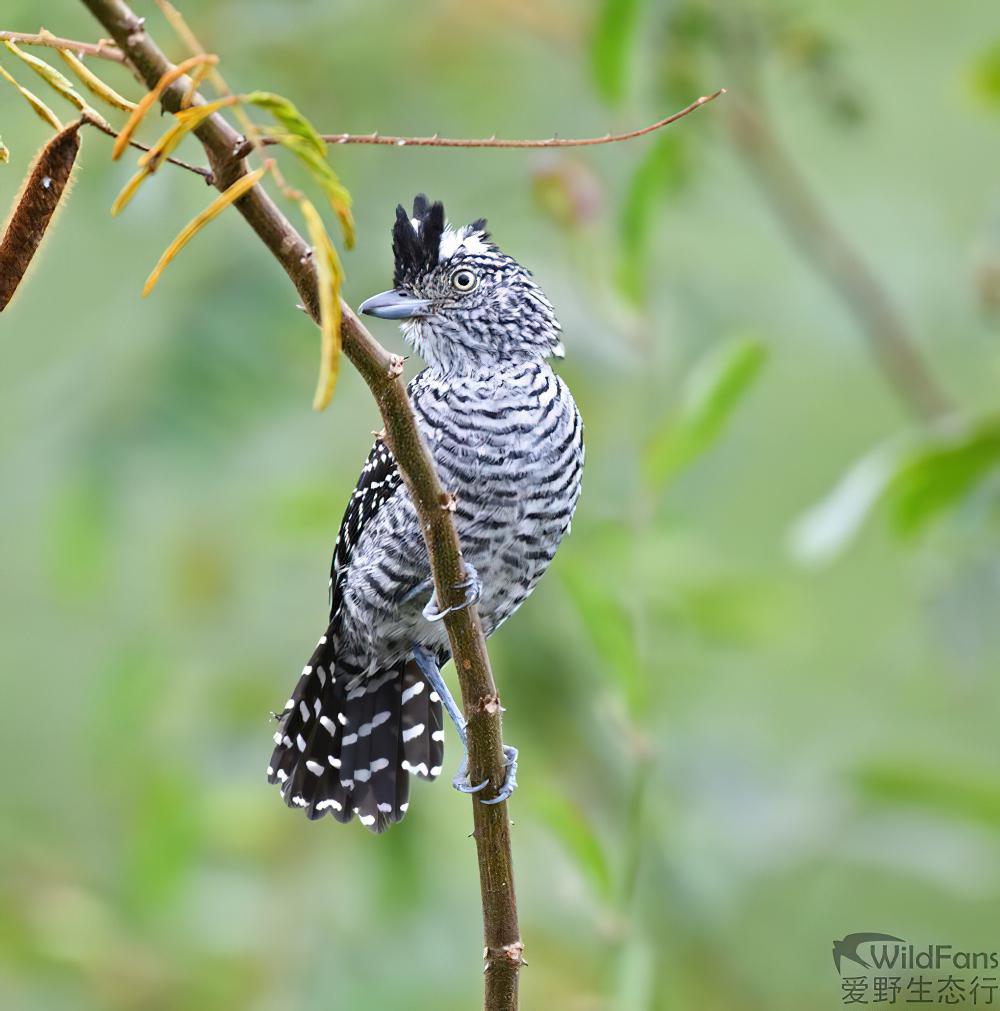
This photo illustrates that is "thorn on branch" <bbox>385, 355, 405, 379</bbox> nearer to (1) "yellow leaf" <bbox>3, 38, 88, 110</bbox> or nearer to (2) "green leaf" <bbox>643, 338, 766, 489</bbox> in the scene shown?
(1) "yellow leaf" <bbox>3, 38, 88, 110</bbox>

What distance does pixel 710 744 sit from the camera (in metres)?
4.17

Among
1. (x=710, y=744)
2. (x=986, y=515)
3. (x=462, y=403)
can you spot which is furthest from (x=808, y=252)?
(x=462, y=403)

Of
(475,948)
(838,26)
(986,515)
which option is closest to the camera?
A: (986,515)

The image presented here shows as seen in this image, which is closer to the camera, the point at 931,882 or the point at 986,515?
the point at 986,515

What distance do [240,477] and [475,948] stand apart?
152 centimetres

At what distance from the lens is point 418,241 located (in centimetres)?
250

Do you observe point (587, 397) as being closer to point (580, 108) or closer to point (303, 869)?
point (580, 108)

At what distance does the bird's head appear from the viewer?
257 cm

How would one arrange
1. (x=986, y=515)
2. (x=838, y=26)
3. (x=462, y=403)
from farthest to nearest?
(x=838, y=26) < (x=986, y=515) < (x=462, y=403)

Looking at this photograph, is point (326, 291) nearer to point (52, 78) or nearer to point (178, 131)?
point (178, 131)

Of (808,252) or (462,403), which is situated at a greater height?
(808,252)

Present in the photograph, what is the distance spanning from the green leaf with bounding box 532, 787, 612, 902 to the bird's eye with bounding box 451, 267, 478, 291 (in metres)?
0.95

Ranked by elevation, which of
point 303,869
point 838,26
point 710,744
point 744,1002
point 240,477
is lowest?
point 744,1002

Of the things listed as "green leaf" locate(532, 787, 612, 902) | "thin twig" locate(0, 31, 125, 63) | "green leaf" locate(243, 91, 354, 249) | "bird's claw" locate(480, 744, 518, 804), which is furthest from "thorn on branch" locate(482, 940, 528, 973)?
"thin twig" locate(0, 31, 125, 63)
